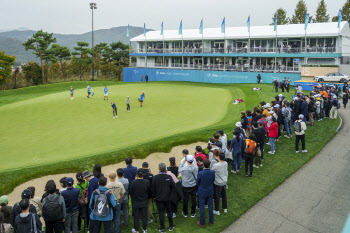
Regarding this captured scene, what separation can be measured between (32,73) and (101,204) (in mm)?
82153

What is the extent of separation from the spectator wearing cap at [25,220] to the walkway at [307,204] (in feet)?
17.0

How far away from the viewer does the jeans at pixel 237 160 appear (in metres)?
12.2

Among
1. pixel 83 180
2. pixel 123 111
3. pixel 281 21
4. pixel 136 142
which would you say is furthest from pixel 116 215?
pixel 281 21

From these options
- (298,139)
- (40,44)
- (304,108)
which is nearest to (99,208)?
(298,139)

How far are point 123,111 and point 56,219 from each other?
19.8m

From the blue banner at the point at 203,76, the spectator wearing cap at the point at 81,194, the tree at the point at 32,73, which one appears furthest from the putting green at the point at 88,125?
the tree at the point at 32,73

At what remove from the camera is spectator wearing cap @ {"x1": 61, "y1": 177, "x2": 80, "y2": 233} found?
25.2 feet

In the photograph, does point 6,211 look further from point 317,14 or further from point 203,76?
point 317,14

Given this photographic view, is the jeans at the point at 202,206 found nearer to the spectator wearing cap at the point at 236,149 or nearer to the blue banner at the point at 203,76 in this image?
the spectator wearing cap at the point at 236,149

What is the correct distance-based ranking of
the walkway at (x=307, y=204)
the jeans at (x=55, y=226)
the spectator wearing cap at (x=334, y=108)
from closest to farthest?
the jeans at (x=55, y=226) → the walkway at (x=307, y=204) → the spectator wearing cap at (x=334, y=108)

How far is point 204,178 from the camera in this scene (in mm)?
8516

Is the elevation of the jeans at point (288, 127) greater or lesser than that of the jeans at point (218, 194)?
greater

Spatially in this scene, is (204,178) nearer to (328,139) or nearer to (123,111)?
(328,139)

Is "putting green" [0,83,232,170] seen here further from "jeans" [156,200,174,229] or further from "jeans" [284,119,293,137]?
"jeans" [156,200,174,229]
